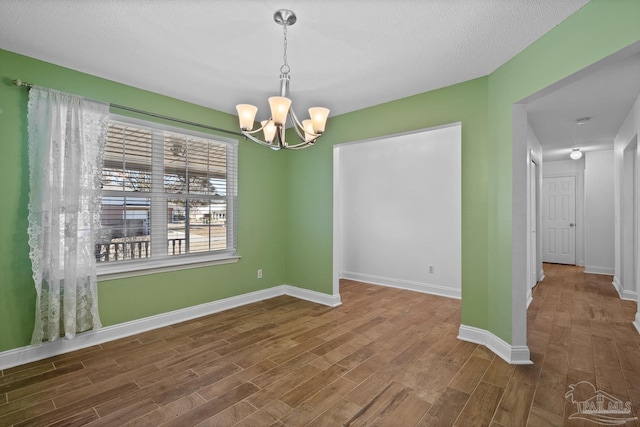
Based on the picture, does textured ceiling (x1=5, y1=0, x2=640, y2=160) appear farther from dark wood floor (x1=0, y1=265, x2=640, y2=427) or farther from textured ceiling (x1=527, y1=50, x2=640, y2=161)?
dark wood floor (x1=0, y1=265, x2=640, y2=427)

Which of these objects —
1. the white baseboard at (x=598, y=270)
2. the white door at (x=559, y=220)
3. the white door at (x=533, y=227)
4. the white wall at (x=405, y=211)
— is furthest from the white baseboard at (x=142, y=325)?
the white door at (x=559, y=220)

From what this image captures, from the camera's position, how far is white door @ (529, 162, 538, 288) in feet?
15.1

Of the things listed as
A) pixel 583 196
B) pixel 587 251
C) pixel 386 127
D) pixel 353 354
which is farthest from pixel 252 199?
pixel 583 196

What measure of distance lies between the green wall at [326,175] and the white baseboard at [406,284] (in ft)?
5.03

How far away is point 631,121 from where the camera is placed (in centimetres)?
387

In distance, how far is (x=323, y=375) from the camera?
2.38 m

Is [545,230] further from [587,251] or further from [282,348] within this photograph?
[282,348]

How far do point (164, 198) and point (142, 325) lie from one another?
1.38 m

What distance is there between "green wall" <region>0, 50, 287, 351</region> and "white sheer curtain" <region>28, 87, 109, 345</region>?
117mm

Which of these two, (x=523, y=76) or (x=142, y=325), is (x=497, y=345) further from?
(x=142, y=325)

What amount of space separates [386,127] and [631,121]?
126 inches

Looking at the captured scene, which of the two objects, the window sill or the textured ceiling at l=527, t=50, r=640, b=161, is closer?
the textured ceiling at l=527, t=50, r=640, b=161

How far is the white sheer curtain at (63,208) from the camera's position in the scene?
100.0 inches

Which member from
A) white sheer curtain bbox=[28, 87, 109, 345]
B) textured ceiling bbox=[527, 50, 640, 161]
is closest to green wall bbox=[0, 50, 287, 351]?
white sheer curtain bbox=[28, 87, 109, 345]
